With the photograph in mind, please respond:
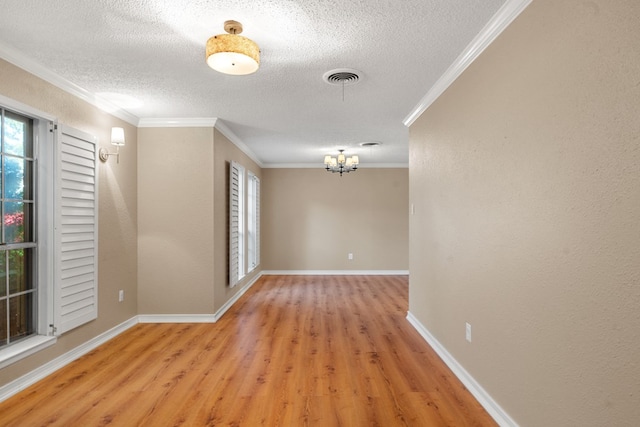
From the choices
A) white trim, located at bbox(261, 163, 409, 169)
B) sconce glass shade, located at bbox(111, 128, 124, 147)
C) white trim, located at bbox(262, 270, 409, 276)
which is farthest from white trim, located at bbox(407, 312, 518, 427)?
white trim, located at bbox(261, 163, 409, 169)

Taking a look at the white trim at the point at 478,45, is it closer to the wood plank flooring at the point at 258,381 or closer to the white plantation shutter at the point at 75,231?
the wood plank flooring at the point at 258,381

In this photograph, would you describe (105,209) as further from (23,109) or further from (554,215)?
(554,215)

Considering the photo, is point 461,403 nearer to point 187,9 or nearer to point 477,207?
point 477,207

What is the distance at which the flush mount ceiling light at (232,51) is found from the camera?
2.11 metres

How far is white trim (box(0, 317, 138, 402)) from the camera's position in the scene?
8.01ft

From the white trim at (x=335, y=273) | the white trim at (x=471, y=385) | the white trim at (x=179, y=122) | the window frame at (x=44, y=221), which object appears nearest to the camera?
the white trim at (x=471, y=385)

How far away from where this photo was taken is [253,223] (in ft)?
22.9

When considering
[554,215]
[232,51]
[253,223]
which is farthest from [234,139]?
[554,215]

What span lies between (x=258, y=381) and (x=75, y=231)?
2097 mm

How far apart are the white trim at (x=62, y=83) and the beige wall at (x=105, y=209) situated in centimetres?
4

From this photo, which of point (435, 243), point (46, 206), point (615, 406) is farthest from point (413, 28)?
point (46, 206)

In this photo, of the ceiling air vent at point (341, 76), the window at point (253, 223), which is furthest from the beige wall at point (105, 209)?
the window at point (253, 223)

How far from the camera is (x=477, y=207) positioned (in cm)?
244

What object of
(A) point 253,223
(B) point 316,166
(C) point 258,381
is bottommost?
(C) point 258,381
